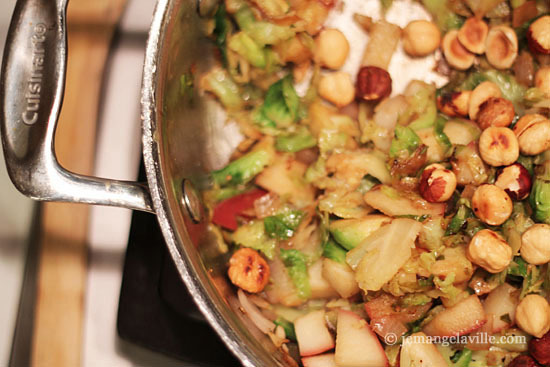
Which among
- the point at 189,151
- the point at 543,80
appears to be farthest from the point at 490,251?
the point at 189,151

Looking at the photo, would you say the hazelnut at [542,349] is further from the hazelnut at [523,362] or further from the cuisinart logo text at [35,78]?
the cuisinart logo text at [35,78]

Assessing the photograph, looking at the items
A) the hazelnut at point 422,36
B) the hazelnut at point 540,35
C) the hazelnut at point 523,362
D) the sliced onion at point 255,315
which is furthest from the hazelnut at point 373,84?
the hazelnut at point 523,362

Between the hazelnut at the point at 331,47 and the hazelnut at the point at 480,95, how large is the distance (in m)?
0.35

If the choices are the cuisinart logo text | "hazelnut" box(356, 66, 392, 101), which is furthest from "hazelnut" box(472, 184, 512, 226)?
the cuisinart logo text

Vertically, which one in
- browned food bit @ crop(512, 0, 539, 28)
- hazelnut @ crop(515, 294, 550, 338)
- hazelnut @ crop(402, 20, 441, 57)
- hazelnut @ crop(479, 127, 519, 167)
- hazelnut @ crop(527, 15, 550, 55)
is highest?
browned food bit @ crop(512, 0, 539, 28)

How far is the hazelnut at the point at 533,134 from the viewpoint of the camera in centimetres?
131

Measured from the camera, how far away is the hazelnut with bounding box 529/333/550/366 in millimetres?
1214

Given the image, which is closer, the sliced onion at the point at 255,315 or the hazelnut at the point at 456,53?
the sliced onion at the point at 255,315

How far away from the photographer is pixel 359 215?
4.46 feet

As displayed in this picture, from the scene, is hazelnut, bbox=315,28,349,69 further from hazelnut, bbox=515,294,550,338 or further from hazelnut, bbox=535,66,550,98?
hazelnut, bbox=515,294,550,338

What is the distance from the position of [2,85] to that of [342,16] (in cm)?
91

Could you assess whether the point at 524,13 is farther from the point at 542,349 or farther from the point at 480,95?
the point at 542,349

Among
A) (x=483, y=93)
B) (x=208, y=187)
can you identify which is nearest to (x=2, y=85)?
(x=208, y=187)

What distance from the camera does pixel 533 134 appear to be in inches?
51.8
